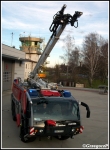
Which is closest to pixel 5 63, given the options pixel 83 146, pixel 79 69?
pixel 83 146

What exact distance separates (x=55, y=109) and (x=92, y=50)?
101 ft

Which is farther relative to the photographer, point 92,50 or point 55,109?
point 92,50

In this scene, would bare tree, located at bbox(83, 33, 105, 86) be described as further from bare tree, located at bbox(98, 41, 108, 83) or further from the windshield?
the windshield

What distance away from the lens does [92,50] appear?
1407 inches

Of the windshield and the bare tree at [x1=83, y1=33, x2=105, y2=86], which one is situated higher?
the bare tree at [x1=83, y1=33, x2=105, y2=86]

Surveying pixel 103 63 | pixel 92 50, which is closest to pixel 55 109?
pixel 92 50

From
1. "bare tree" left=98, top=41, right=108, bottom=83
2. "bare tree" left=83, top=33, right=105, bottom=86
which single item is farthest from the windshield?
"bare tree" left=98, top=41, right=108, bottom=83

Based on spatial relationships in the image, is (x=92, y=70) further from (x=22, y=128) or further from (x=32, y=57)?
(x=22, y=128)

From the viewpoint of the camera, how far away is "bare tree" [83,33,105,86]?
117ft

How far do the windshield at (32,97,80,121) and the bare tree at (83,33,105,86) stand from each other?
29790 mm

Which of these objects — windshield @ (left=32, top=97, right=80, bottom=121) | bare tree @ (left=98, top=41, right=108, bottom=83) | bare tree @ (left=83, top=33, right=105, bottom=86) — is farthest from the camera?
bare tree @ (left=98, top=41, right=108, bottom=83)

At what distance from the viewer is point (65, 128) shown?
20.3ft

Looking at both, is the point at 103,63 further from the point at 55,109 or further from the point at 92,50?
the point at 55,109

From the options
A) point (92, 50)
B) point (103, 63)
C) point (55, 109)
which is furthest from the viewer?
point (103, 63)
